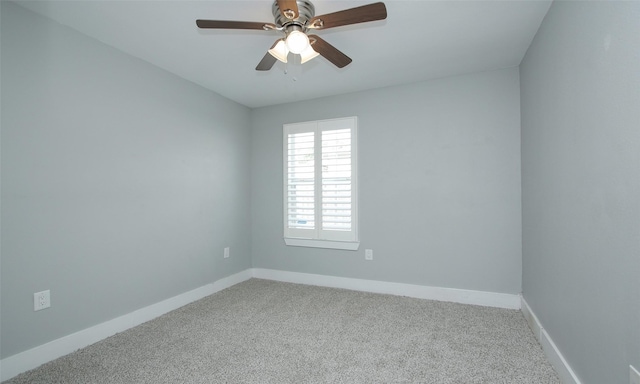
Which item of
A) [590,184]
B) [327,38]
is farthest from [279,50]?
[590,184]

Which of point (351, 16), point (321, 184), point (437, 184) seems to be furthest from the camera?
point (321, 184)

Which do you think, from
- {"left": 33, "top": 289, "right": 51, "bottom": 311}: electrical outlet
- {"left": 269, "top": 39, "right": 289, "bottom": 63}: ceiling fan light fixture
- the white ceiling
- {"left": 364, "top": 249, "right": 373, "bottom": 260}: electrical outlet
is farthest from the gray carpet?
the white ceiling

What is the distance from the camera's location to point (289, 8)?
149cm

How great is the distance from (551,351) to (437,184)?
163 cm

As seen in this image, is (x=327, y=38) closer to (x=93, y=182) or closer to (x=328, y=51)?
(x=328, y=51)

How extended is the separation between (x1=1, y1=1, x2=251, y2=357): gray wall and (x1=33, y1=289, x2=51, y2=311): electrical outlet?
0.08 feet

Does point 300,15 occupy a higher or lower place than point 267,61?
higher

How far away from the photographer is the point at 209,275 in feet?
10.8

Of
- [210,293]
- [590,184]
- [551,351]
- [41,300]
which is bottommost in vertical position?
[210,293]

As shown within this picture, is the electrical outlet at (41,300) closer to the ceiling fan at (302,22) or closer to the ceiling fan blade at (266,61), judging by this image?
the ceiling fan at (302,22)

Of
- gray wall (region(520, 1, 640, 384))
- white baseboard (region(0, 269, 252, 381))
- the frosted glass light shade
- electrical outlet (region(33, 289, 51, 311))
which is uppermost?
the frosted glass light shade

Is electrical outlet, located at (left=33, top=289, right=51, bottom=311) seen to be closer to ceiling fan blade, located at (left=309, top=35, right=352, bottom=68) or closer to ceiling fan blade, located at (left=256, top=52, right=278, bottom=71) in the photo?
ceiling fan blade, located at (left=256, top=52, right=278, bottom=71)

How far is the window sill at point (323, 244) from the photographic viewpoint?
3359 mm

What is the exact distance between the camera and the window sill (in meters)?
3.36
